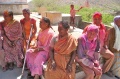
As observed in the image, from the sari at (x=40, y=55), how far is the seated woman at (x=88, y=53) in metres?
0.69

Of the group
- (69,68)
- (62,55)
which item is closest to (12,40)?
(62,55)

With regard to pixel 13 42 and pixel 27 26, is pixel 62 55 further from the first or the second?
pixel 27 26

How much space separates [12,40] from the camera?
176 inches

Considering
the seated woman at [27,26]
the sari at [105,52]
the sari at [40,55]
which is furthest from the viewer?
the seated woman at [27,26]

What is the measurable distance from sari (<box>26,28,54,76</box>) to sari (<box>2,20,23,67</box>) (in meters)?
0.60

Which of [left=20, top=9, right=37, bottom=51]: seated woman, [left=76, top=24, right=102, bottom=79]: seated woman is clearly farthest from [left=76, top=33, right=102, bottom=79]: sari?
[left=20, top=9, right=37, bottom=51]: seated woman

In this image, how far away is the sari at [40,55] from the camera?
372 centimetres

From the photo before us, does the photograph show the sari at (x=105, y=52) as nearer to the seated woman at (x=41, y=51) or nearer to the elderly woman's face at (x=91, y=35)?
the elderly woman's face at (x=91, y=35)

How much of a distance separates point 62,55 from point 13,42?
1570 mm

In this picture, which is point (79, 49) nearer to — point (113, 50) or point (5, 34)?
point (113, 50)

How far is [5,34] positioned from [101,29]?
88.7 inches

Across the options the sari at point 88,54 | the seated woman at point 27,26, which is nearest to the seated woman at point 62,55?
the sari at point 88,54

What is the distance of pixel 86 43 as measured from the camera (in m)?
3.60

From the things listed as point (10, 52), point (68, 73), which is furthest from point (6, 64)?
point (68, 73)
